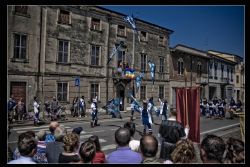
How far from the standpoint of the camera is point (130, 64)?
25719 millimetres

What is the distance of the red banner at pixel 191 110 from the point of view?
20.8ft

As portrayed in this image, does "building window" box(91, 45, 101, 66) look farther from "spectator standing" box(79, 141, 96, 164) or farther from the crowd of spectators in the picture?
"spectator standing" box(79, 141, 96, 164)

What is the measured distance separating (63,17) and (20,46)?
14.5 feet

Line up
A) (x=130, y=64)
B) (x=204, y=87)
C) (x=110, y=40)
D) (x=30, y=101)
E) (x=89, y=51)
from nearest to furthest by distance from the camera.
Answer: (x=30, y=101), (x=89, y=51), (x=110, y=40), (x=130, y=64), (x=204, y=87)

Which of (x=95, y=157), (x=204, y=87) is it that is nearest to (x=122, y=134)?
(x=95, y=157)

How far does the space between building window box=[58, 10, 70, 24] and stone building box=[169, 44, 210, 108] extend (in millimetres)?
14974

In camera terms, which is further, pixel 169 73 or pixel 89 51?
pixel 169 73

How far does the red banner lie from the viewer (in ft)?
20.8

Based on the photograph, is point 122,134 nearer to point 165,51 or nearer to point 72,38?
point 72,38

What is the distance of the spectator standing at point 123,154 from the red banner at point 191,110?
289 centimetres

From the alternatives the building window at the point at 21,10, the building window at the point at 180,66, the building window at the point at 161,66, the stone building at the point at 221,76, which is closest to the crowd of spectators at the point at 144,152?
the building window at the point at 21,10

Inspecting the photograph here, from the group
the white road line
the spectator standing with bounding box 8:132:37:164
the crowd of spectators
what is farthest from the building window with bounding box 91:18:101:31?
the spectator standing with bounding box 8:132:37:164
